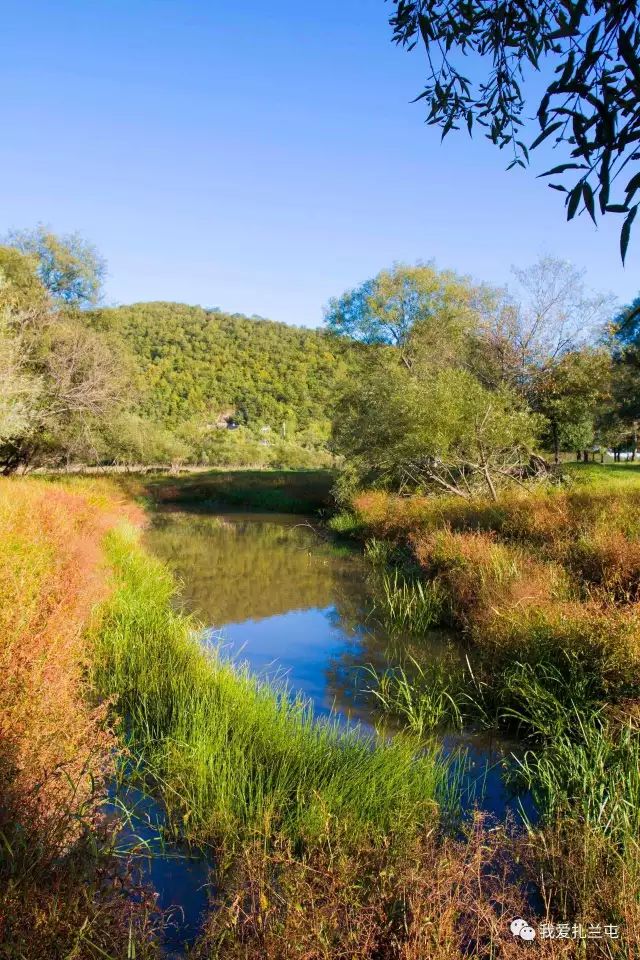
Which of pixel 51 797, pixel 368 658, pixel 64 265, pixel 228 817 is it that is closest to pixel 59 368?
pixel 64 265

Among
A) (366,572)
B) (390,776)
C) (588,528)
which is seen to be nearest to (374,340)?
(366,572)

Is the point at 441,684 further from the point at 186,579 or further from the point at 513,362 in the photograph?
the point at 513,362

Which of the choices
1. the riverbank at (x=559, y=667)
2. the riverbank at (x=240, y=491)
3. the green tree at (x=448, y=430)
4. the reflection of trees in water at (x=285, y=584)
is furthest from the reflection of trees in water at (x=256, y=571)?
the riverbank at (x=240, y=491)

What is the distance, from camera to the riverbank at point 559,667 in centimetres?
349

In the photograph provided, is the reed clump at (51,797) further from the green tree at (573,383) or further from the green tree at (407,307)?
the green tree at (407,307)

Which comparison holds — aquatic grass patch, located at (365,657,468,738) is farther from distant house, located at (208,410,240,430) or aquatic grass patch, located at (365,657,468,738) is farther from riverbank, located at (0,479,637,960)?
distant house, located at (208,410,240,430)

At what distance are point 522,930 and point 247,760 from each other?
8.95 ft

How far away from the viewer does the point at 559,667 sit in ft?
22.9

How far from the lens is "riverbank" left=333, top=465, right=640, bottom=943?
11.4ft

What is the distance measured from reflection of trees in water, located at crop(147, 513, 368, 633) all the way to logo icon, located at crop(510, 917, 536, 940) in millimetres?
8501

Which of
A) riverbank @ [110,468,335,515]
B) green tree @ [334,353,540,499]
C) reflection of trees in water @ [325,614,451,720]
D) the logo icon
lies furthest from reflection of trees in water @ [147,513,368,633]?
the logo icon

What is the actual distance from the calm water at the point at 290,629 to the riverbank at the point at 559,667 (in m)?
0.51

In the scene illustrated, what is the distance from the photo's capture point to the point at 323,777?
4816mm

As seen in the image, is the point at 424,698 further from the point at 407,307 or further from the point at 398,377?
the point at 407,307
